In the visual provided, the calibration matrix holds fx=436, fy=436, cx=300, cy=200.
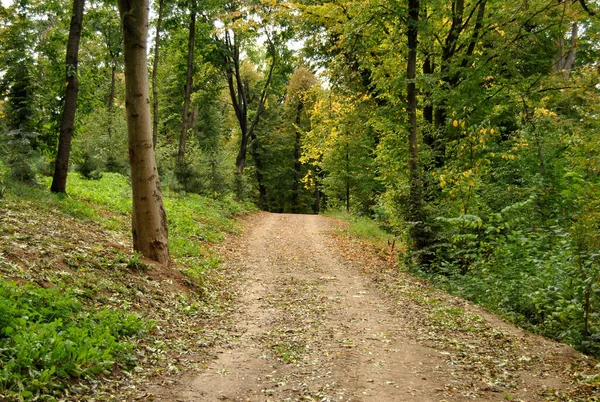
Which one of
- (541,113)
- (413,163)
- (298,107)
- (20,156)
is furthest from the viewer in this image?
(298,107)

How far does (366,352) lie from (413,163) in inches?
286

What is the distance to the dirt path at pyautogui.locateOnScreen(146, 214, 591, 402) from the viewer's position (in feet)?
14.7

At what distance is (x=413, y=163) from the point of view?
11867 mm

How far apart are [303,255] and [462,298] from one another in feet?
18.4

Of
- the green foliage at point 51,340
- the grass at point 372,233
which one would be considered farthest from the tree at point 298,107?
the green foliage at point 51,340

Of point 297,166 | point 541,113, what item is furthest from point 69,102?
point 297,166

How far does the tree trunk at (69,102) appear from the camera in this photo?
1092cm

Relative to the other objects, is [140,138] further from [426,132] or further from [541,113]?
[541,113]

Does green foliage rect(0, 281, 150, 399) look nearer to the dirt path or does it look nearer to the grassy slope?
the grassy slope

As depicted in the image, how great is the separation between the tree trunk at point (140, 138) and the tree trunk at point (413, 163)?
6.43 m

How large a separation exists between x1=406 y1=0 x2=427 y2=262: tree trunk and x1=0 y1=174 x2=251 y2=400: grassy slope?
516cm

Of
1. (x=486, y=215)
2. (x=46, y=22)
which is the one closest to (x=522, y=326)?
Answer: (x=486, y=215)

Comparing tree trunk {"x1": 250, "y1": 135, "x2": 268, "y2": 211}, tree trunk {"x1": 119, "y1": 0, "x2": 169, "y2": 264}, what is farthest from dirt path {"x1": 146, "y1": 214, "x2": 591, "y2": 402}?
tree trunk {"x1": 250, "y1": 135, "x2": 268, "y2": 211}

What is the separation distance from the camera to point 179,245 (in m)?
11.0
